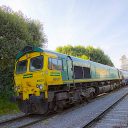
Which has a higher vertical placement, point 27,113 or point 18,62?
point 18,62

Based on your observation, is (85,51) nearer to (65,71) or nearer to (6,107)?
(6,107)

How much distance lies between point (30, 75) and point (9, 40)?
28.8 ft

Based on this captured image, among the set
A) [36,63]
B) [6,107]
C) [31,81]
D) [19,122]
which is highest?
[36,63]

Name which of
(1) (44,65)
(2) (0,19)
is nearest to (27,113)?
(1) (44,65)

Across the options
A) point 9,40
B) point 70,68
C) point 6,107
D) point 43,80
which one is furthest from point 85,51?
point 43,80

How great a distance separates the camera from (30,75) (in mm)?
12812

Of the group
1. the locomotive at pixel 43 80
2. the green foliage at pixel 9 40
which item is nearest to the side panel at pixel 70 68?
the locomotive at pixel 43 80

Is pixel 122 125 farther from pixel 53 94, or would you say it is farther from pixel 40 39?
pixel 40 39

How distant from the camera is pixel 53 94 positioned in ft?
41.3

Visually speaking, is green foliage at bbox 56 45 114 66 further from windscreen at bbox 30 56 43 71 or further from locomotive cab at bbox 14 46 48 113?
windscreen at bbox 30 56 43 71

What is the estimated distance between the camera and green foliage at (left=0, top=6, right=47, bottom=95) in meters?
19.9

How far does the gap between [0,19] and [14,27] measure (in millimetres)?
1502

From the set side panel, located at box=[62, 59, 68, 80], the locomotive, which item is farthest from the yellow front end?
side panel, located at box=[62, 59, 68, 80]

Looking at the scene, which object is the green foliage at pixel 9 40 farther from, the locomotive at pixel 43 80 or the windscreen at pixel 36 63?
the windscreen at pixel 36 63
